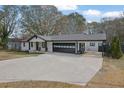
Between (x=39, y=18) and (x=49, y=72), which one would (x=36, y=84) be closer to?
(x=49, y=72)

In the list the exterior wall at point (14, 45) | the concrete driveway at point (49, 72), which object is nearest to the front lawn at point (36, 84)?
the concrete driveway at point (49, 72)

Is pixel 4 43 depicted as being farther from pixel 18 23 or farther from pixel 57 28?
pixel 57 28

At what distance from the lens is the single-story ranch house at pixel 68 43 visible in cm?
3272

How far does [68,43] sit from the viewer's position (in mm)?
34812

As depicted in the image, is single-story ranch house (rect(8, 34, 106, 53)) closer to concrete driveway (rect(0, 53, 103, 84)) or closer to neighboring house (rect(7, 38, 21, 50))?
neighboring house (rect(7, 38, 21, 50))

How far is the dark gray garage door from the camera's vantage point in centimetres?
3434

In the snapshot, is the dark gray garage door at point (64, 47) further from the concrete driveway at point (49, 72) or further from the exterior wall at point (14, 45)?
the concrete driveway at point (49, 72)

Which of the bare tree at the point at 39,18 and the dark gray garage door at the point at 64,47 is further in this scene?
the bare tree at the point at 39,18

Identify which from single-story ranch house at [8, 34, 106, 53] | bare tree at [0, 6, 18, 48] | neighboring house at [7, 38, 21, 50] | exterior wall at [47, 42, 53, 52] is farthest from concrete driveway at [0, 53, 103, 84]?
neighboring house at [7, 38, 21, 50]

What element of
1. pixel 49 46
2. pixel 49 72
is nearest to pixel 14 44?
pixel 49 46

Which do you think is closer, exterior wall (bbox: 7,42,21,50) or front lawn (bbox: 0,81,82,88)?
front lawn (bbox: 0,81,82,88)

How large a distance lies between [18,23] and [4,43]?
486 centimetres

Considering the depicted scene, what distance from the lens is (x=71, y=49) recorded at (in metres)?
34.4

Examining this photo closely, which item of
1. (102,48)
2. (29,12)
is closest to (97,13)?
(29,12)
